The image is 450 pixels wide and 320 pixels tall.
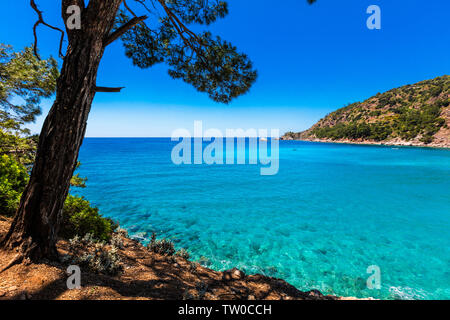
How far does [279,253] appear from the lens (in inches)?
290

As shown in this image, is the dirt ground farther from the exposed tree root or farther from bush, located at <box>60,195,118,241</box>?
bush, located at <box>60,195,118,241</box>

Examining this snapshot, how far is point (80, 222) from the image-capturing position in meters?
4.90

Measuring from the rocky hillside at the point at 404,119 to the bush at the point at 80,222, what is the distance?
107676 millimetres

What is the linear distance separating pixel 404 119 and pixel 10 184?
129 meters

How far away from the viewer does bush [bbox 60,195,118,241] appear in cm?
479

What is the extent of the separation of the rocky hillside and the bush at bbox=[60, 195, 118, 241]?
107676 mm

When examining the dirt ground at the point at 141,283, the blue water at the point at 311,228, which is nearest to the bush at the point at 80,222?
the dirt ground at the point at 141,283

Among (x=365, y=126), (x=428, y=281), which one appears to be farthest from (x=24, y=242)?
(x=365, y=126)

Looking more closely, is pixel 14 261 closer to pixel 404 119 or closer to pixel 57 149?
pixel 57 149

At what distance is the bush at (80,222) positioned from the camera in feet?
15.7

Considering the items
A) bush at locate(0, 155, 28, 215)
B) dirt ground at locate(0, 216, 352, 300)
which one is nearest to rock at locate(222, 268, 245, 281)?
dirt ground at locate(0, 216, 352, 300)

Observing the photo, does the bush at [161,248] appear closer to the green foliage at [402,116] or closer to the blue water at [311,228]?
the blue water at [311,228]
